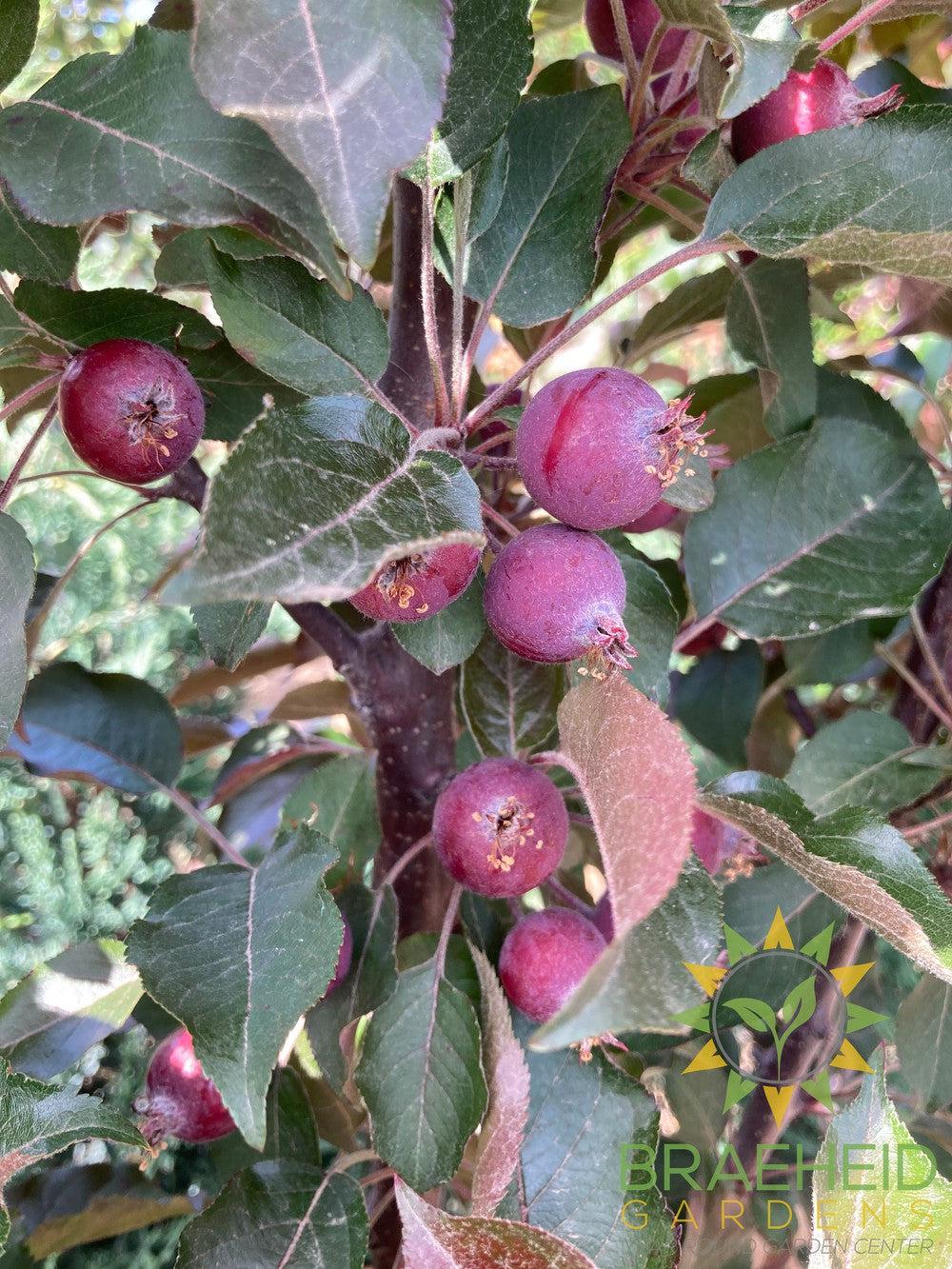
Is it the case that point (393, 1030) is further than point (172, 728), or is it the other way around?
point (172, 728)

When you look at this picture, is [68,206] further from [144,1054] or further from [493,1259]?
[144,1054]

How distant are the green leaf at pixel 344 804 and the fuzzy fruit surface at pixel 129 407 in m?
0.39

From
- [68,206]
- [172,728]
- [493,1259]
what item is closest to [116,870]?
[172,728]

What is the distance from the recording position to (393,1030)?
654mm

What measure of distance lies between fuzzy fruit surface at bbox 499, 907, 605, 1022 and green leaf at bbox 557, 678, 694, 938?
0.19 metres

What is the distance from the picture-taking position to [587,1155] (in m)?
0.66

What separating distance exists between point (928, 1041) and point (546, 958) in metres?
0.44

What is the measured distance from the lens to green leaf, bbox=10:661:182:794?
84cm

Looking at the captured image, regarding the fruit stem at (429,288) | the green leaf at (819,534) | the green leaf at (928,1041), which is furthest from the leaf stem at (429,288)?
the green leaf at (928,1041)

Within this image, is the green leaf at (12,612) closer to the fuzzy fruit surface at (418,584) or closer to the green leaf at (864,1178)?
the fuzzy fruit surface at (418,584)

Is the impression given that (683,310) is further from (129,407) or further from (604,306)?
(129,407)

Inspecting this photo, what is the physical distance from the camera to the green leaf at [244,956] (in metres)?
0.46

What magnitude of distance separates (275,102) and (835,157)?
30 cm

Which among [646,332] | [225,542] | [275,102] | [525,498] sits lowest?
[525,498]
